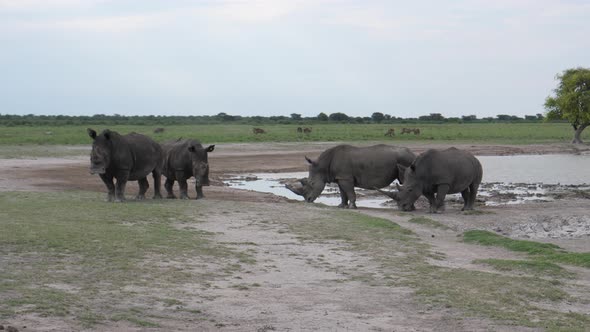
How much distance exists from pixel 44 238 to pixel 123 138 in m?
7.11

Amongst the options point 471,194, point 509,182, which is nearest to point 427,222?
point 471,194

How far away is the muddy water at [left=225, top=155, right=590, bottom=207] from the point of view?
24469mm

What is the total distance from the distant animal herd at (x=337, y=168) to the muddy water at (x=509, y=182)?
1.56 meters

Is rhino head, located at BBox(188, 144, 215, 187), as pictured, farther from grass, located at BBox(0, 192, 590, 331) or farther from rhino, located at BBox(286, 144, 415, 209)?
rhino, located at BBox(286, 144, 415, 209)

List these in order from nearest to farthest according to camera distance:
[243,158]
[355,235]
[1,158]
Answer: [355,235] < [1,158] < [243,158]

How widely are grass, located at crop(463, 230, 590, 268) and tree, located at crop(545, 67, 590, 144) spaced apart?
4707 cm

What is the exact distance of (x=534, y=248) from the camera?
13.8 m

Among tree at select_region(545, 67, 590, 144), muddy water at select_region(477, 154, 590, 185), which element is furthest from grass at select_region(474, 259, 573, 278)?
tree at select_region(545, 67, 590, 144)

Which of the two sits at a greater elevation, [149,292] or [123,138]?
[123,138]

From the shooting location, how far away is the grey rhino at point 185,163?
2039cm

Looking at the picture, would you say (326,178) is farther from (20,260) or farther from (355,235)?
(20,260)

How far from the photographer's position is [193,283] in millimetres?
10008

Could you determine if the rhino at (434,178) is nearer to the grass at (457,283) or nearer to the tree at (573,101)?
the grass at (457,283)

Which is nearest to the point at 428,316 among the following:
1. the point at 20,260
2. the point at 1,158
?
the point at 20,260
